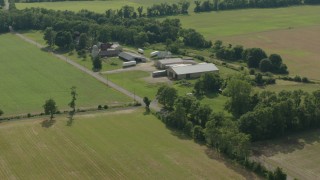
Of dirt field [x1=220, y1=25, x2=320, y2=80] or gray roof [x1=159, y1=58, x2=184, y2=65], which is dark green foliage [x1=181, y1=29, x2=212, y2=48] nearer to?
dirt field [x1=220, y1=25, x2=320, y2=80]

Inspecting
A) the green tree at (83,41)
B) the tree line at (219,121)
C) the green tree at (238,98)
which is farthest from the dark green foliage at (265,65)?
the green tree at (83,41)

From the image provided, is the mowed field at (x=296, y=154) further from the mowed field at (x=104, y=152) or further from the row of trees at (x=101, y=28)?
the row of trees at (x=101, y=28)

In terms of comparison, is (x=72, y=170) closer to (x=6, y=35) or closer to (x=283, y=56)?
(x=283, y=56)

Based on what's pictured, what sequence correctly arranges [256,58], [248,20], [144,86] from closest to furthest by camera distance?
[144,86] < [256,58] < [248,20]

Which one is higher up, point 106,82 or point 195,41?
point 195,41

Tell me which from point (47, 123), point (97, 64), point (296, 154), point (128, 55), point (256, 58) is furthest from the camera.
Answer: point (128, 55)

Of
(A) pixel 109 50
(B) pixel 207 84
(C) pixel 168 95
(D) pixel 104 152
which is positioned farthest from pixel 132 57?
(D) pixel 104 152

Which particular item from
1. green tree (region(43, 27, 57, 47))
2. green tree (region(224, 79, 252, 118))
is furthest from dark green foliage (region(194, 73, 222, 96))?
green tree (region(43, 27, 57, 47))

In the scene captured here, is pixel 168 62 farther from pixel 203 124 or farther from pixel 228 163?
pixel 228 163
